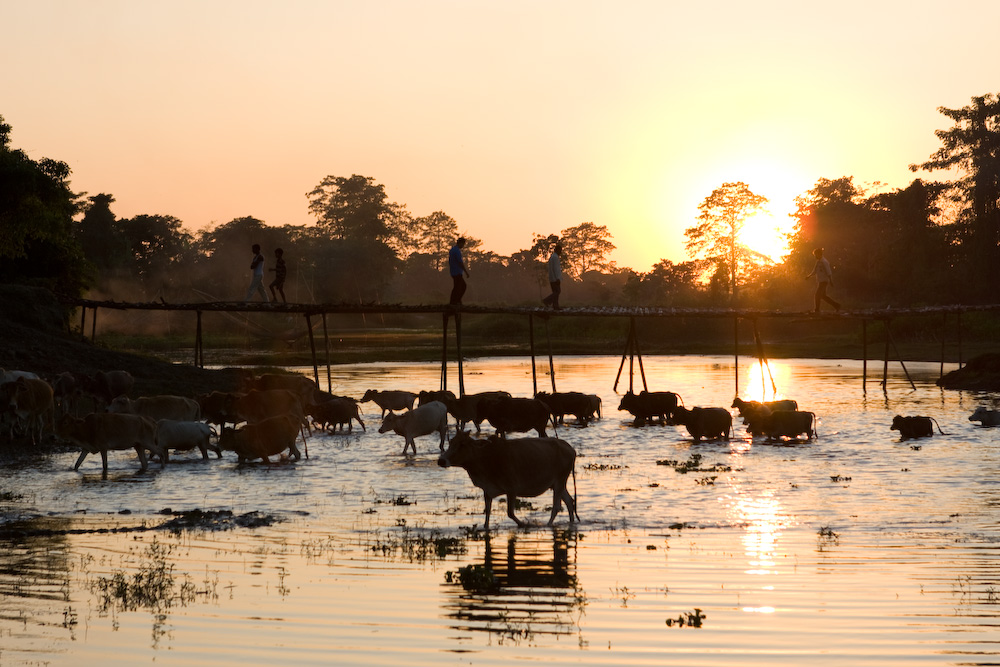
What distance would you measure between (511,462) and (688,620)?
4543 mm

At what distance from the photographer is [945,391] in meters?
42.6

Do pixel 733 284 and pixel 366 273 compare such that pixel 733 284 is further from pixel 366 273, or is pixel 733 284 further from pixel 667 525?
pixel 667 525

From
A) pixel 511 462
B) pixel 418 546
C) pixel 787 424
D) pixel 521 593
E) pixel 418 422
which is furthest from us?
pixel 787 424

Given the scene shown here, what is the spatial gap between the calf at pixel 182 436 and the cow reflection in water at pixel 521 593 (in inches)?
389

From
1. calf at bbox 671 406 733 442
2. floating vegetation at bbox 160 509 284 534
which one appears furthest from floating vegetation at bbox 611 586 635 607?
calf at bbox 671 406 733 442

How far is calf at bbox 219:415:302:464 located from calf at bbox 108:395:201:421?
3.51 metres

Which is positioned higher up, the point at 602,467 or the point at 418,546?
the point at 602,467

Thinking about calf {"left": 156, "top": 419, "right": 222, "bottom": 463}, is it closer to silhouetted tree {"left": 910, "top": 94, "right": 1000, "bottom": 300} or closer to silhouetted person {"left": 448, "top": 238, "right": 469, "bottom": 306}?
silhouetted person {"left": 448, "top": 238, "right": 469, "bottom": 306}

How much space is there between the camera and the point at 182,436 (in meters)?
21.2

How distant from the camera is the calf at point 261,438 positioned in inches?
818

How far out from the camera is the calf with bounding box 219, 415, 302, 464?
68.1ft

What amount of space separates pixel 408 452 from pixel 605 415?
1135 centimetres

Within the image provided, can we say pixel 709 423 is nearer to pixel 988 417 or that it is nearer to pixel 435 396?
pixel 435 396

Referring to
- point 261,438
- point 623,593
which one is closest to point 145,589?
point 623,593
